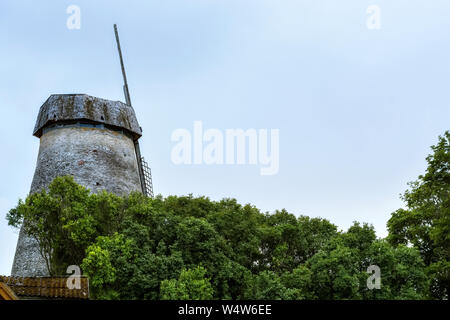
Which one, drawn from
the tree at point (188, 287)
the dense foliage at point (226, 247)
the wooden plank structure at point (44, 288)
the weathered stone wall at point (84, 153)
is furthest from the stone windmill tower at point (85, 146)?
the wooden plank structure at point (44, 288)

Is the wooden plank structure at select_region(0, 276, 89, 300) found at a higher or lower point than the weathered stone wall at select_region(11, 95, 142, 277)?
lower

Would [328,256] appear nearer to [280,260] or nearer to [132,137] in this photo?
[280,260]

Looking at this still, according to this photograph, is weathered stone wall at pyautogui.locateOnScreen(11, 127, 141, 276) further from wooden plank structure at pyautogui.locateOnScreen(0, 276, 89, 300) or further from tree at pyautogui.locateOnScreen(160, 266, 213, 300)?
wooden plank structure at pyautogui.locateOnScreen(0, 276, 89, 300)

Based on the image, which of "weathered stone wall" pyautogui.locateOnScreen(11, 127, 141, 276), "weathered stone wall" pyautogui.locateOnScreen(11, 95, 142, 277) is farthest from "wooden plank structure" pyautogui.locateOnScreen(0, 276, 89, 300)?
"weathered stone wall" pyautogui.locateOnScreen(11, 127, 141, 276)

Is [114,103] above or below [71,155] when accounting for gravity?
above

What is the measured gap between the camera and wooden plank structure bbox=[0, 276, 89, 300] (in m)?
14.7

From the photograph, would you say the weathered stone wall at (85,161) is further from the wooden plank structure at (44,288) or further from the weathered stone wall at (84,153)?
the wooden plank structure at (44,288)

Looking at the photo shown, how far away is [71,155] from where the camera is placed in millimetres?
33000

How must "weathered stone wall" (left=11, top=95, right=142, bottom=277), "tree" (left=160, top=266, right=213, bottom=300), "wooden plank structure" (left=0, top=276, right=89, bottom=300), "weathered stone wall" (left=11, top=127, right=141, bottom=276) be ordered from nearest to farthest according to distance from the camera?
"wooden plank structure" (left=0, top=276, right=89, bottom=300) < "tree" (left=160, top=266, right=213, bottom=300) < "weathered stone wall" (left=11, top=127, right=141, bottom=276) < "weathered stone wall" (left=11, top=95, right=142, bottom=277)

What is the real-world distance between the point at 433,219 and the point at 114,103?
77.8 ft

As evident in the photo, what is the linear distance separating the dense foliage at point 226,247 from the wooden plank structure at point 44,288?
390 centimetres

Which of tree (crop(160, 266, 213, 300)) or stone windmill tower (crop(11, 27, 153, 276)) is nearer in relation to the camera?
tree (crop(160, 266, 213, 300))
